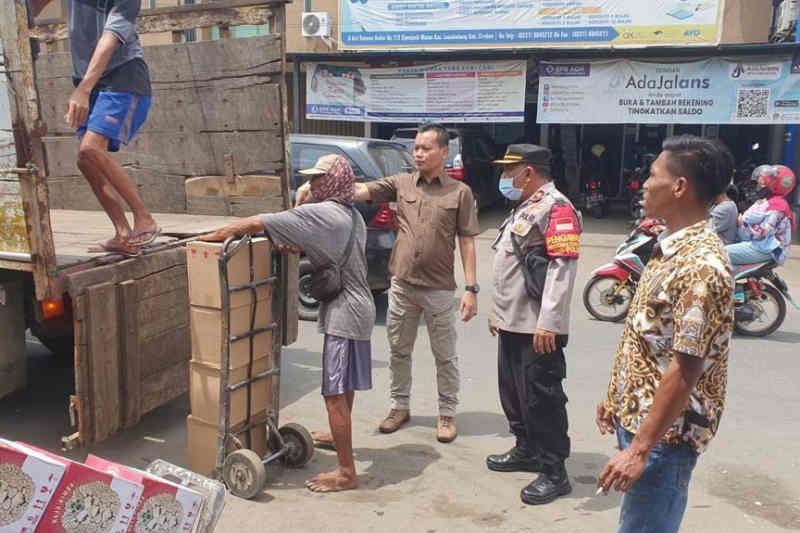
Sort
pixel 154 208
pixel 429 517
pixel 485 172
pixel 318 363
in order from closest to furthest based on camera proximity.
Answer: pixel 429 517
pixel 154 208
pixel 318 363
pixel 485 172

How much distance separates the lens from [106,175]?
3705mm

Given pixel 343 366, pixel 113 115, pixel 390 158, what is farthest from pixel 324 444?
pixel 390 158

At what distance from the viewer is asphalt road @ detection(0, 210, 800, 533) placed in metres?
3.34

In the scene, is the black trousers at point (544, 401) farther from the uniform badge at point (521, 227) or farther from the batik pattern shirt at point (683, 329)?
the batik pattern shirt at point (683, 329)

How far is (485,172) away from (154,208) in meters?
10.4

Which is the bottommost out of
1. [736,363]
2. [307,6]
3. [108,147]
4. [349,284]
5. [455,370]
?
[736,363]

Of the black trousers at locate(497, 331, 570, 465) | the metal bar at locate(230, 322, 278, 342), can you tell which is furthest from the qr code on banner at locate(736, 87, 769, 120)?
the metal bar at locate(230, 322, 278, 342)

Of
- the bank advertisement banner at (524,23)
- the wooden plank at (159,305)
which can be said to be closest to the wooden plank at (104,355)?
the wooden plank at (159,305)

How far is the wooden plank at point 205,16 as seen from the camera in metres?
4.27

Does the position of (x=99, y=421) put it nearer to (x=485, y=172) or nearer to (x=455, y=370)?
(x=455, y=370)

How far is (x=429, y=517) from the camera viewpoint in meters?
3.35

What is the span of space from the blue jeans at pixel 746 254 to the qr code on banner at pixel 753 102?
649cm

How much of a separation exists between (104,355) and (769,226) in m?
5.69

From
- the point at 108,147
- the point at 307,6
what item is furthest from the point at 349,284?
the point at 307,6
